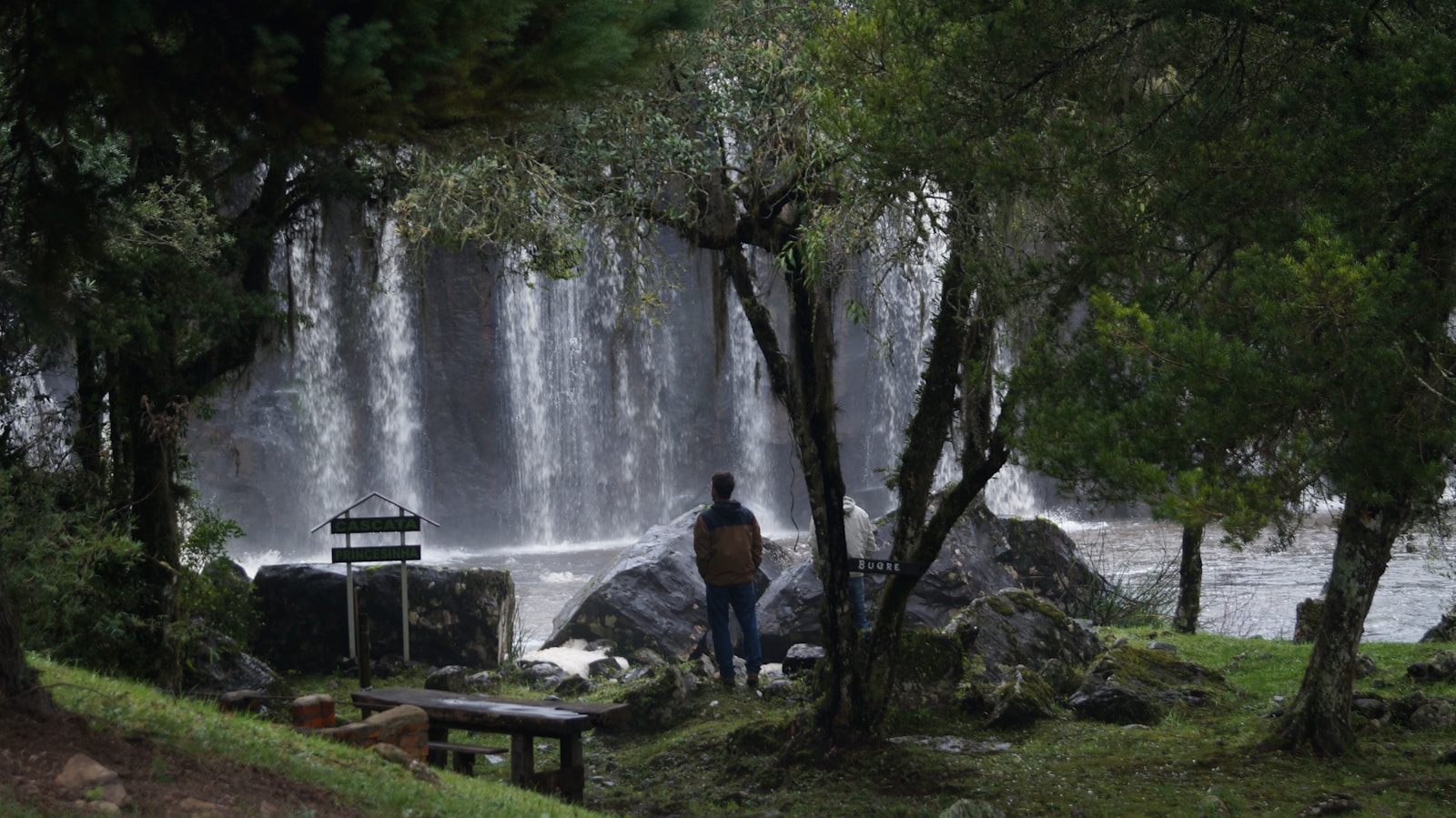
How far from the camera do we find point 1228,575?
20703mm

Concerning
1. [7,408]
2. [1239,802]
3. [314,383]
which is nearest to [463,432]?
[314,383]

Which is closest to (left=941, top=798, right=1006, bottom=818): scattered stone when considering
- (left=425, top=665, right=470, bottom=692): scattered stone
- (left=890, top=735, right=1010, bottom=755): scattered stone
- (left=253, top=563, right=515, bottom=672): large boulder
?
(left=890, top=735, right=1010, bottom=755): scattered stone

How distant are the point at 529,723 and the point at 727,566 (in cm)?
333

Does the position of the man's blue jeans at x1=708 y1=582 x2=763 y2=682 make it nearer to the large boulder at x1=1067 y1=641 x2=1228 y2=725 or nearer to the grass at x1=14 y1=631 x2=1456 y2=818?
the grass at x1=14 y1=631 x2=1456 y2=818

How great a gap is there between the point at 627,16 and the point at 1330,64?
9.30ft

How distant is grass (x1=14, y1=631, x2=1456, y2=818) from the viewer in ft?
18.1

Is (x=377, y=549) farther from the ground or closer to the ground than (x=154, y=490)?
closer to the ground

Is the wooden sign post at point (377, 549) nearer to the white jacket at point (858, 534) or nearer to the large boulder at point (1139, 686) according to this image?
the white jacket at point (858, 534)

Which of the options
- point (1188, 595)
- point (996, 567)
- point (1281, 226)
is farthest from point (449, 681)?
point (1281, 226)

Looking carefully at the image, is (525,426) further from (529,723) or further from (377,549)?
(529,723)

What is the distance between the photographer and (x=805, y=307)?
26.4ft

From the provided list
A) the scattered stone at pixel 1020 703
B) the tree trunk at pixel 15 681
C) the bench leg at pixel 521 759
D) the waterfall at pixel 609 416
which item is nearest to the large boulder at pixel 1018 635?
the scattered stone at pixel 1020 703

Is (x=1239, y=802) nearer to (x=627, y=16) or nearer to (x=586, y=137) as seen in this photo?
(x=627, y=16)

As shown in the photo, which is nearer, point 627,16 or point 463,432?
point 627,16
